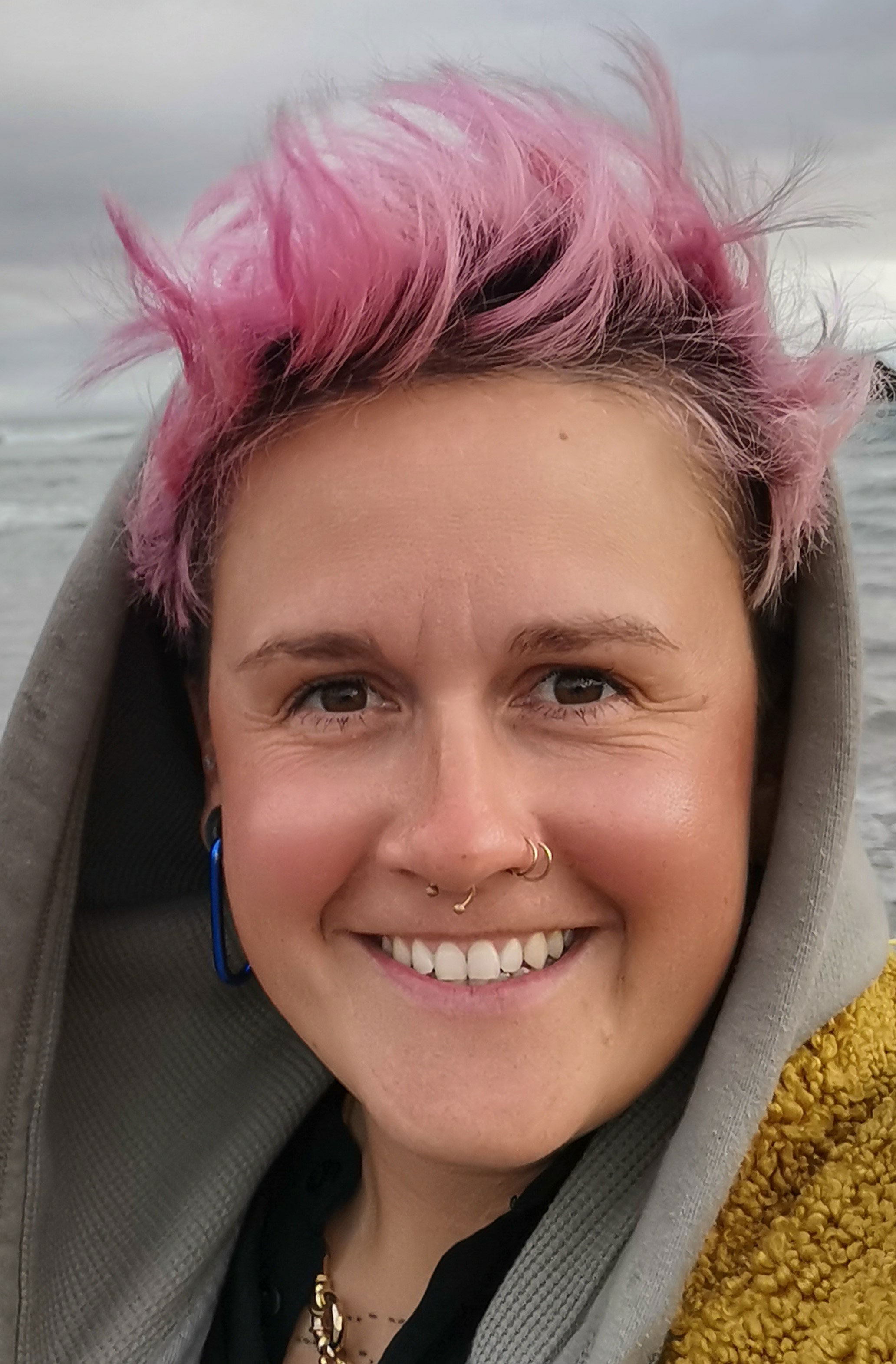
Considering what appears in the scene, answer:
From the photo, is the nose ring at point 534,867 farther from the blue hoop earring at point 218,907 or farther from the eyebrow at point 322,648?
the blue hoop earring at point 218,907

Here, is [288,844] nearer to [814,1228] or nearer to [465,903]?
[465,903]

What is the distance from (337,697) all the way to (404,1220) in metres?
0.53

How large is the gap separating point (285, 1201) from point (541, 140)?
1.05 meters

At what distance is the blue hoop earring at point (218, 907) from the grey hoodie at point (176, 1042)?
7 centimetres

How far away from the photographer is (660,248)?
3.46ft

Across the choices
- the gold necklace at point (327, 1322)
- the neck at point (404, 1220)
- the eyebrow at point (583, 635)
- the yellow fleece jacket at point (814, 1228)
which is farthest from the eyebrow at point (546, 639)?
the gold necklace at point (327, 1322)

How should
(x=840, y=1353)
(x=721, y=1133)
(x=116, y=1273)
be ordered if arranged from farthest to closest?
(x=116, y=1273)
(x=721, y=1133)
(x=840, y=1353)

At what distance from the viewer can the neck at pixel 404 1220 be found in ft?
3.96

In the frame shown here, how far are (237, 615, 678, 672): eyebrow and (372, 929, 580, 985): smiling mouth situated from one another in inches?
8.8

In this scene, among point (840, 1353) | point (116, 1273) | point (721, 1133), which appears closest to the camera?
point (840, 1353)

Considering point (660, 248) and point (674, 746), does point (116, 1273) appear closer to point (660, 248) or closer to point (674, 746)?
point (674, 746)

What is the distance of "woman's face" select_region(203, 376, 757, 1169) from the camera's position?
3.22 feet

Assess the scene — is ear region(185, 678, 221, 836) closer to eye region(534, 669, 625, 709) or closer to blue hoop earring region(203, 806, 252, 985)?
blue hoop earring region(203, 806, 252, 985)

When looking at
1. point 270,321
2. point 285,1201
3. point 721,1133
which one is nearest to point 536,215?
point 270,321
